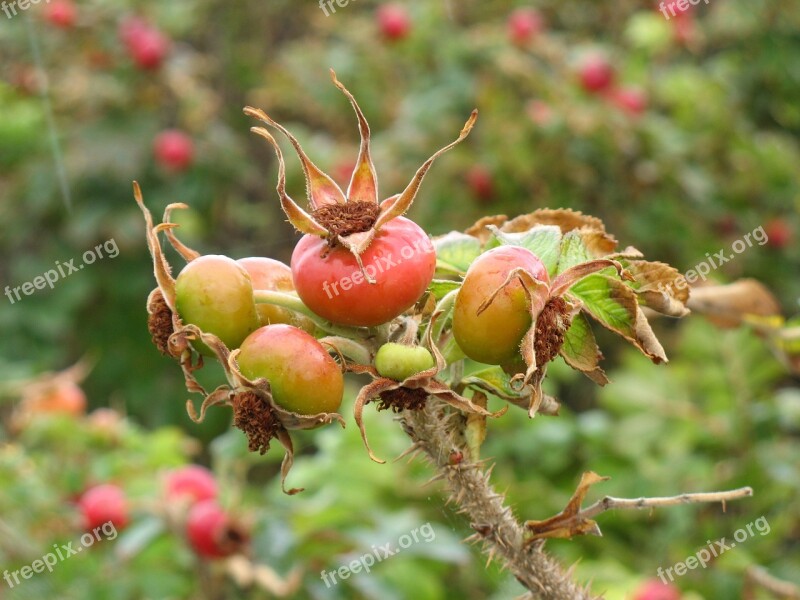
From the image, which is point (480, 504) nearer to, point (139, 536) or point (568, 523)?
point (568, 523)

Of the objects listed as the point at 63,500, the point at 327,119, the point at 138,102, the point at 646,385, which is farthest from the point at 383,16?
the point at 63,500

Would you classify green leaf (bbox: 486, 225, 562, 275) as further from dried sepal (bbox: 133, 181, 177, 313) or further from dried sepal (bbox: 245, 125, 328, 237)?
dried sepal (bbox: 133, 181, 177, 313)

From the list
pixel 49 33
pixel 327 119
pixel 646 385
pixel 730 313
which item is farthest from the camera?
pixel 327 119

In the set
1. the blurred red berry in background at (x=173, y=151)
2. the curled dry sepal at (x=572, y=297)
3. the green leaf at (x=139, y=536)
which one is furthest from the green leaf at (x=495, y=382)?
the blurred red berry in background at (x=173, y=151)

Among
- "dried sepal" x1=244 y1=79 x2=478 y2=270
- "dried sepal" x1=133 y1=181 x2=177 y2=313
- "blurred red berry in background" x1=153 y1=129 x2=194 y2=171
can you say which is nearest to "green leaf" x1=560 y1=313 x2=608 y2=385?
"dried sepal" x1=244 y1=79 x2=478 y2=270

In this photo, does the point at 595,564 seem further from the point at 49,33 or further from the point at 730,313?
the point at 49,33

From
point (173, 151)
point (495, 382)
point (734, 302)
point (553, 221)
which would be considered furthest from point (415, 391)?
point (173, 151)
